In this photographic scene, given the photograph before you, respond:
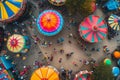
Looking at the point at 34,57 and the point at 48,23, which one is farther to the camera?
the point at 34,57

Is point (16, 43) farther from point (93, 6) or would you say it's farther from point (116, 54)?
point (116, 54)

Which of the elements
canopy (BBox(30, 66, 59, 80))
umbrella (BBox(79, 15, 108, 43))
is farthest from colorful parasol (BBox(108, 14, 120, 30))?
canopy (BBox(30, 66, 59, 80))

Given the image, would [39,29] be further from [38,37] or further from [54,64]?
[54,64]

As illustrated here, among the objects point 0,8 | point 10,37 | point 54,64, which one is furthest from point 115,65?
point 0,8

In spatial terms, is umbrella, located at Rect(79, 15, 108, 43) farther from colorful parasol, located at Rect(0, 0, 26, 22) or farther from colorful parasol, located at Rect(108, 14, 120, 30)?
colorful parasol, located at Rect(0, 0, 26, 22)

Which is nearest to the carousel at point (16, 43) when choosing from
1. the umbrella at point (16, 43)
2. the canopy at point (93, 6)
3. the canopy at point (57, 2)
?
the umbrella at point (16, 43)

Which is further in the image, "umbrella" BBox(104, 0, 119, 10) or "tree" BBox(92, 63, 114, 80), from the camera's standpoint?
"umbrella" BBox(104, 0, 119, 10)
